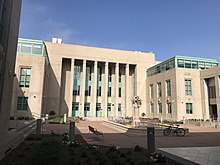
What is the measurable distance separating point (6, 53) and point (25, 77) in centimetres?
2046

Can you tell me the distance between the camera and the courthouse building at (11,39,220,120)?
29.1m

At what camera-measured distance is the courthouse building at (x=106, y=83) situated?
29141 mm

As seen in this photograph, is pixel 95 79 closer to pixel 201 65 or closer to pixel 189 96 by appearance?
pixel 189 96

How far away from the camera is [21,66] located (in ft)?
94.2

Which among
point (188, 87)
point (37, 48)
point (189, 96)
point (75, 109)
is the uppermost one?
point (37, 48)

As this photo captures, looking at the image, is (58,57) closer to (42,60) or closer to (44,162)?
(42,60)

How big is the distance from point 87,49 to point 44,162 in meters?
41.7

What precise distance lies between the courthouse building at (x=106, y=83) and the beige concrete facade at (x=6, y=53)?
18.0 metres

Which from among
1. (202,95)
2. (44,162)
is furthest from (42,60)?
(202,95)

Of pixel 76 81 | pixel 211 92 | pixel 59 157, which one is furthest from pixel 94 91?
pixel 59 157

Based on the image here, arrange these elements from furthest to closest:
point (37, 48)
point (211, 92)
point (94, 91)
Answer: point (94, 91), point (211, 92), point (37, 48)

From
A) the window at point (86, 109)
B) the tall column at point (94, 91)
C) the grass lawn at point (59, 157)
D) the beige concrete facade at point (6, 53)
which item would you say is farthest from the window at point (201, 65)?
the beige concrete facade at point (6, 53)

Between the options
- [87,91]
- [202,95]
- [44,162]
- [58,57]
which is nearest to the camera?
[44,162]

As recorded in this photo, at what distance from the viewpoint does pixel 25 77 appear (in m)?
29.1
